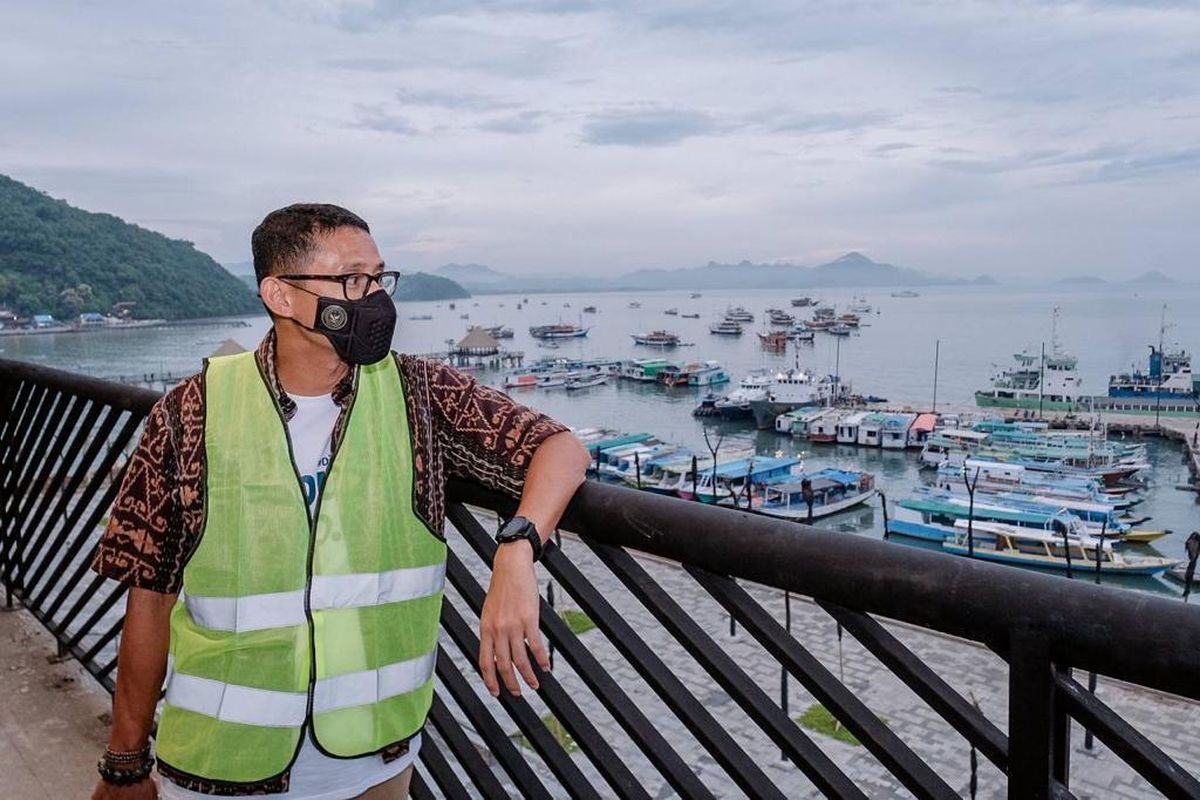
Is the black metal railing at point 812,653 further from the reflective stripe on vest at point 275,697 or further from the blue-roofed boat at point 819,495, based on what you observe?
the blue-roofed boat at point 819,495

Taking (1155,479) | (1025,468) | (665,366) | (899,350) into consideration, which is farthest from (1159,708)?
(899,350)

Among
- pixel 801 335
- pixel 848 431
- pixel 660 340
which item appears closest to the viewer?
pixel 848 431

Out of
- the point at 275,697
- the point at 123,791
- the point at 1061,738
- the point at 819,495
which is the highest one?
the point at 1061,738

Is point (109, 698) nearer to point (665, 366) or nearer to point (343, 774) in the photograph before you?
point (343, 774)

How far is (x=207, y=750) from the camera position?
1.21 metres

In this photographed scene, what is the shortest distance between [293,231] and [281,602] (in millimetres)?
533

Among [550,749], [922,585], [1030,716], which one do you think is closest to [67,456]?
[550,749]

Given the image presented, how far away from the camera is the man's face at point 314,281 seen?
131 centimetres

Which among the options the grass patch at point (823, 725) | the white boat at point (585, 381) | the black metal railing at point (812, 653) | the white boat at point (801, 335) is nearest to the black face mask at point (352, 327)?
the black metal railing at point (812, 653)

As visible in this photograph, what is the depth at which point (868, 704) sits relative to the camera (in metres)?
11.6

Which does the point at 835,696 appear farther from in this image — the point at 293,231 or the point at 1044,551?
the point at 1044,551

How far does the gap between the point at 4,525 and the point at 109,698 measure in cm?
96

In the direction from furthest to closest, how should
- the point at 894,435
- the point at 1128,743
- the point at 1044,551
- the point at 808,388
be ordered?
1. the point at 808,388
2. the point at 894,435
3. the point at 1044,551
4. the point at 1128,743

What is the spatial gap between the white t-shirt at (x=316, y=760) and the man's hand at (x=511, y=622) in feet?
0.92
